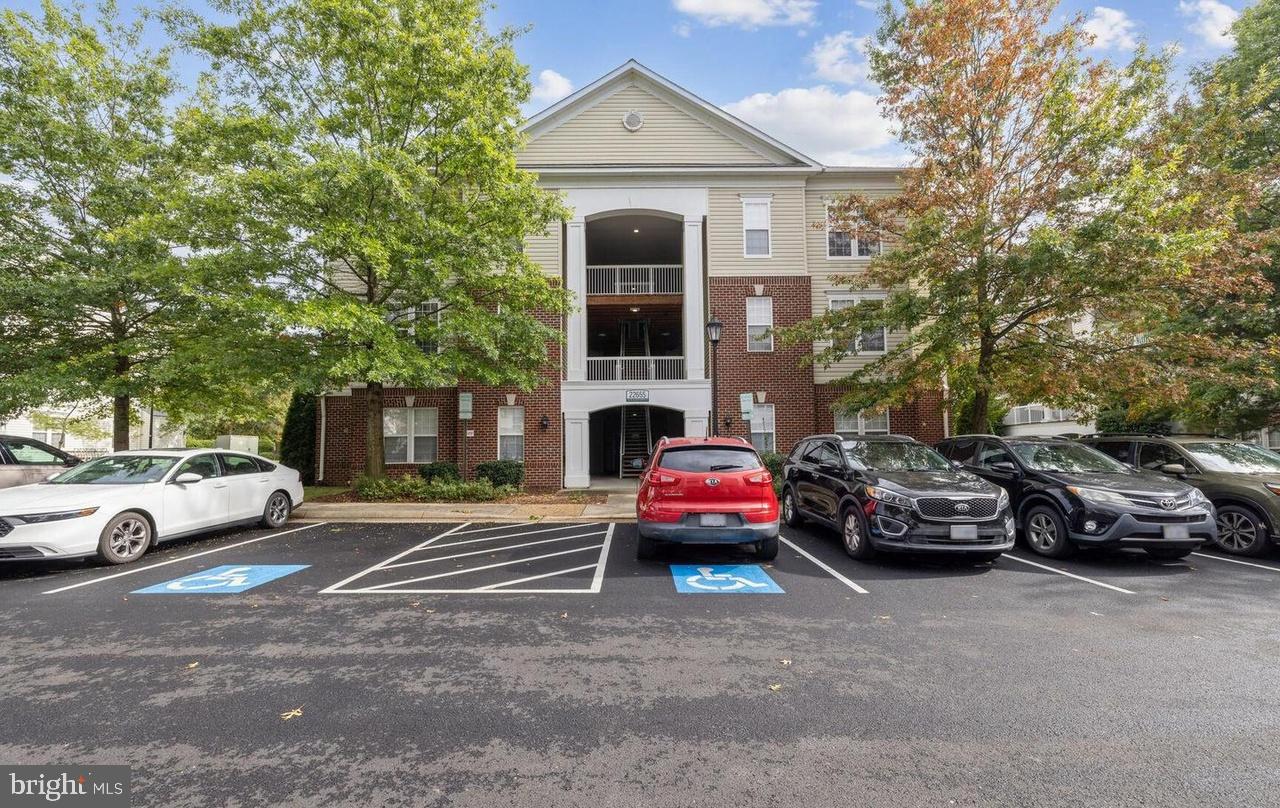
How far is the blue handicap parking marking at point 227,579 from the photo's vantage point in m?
6.01

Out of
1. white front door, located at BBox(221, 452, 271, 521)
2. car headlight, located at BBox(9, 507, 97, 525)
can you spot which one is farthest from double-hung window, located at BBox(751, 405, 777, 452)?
car headlight, located at BBox(9, 507, 97, 525)

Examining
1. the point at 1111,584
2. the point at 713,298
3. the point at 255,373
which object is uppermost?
the point at 713,298

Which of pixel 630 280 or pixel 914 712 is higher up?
pixel 630 280

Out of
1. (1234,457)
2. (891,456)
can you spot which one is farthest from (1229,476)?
(891,456)

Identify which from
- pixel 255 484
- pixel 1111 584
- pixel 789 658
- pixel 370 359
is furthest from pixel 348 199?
pixel 1111 584

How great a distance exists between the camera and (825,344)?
16.9 m

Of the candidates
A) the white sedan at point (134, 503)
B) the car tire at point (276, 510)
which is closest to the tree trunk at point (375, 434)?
the car tire at point (276, 510)

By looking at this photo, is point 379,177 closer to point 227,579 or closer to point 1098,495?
point 227,579

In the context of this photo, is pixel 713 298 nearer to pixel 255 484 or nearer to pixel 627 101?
pixel 627 101

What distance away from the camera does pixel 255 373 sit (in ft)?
37.9

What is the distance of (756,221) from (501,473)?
36.2 ft

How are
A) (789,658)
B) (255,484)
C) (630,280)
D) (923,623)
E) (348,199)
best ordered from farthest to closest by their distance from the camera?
(630,280) → (348,199) → (255,484) → (923,623) → (789,658)

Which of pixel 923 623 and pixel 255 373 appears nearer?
pixel 923 623

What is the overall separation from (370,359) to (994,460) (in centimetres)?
1153
